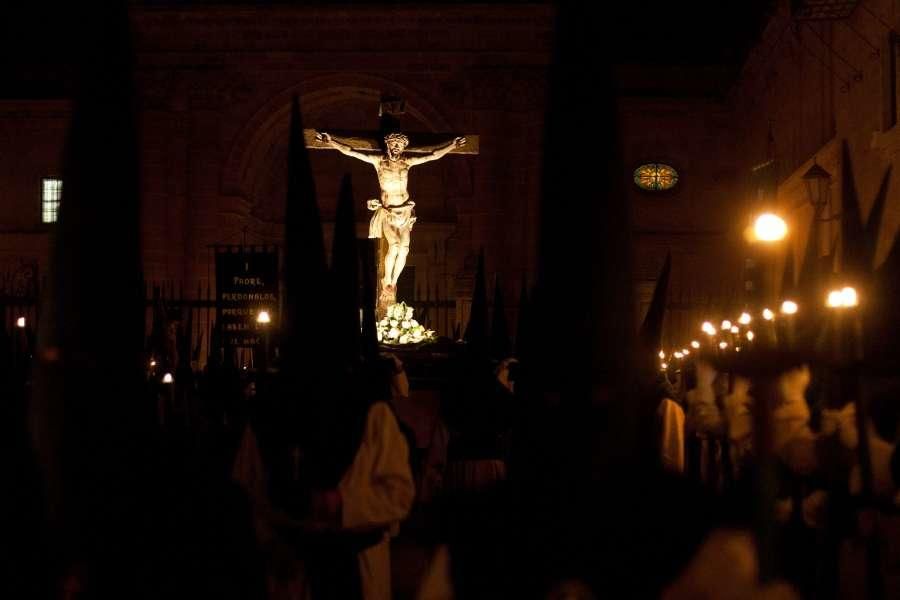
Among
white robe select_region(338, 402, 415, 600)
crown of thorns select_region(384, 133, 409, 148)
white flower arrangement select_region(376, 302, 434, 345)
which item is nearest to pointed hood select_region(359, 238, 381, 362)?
white robe select_region(338, 402, 415, 600)

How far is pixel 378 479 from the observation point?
5.99 meters

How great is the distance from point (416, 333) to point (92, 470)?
41.0 feet

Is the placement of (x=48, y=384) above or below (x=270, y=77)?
below

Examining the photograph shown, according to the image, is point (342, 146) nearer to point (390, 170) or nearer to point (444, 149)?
point (390, 170)

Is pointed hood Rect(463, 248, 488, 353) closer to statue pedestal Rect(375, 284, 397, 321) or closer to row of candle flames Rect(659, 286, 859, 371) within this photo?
row of candle flames Rect(659, 286, 859, 371)

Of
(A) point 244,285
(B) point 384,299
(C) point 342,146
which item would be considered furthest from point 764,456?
(C) point 342,146

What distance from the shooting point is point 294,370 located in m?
5.93

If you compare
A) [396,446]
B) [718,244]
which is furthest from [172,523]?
[718,244]

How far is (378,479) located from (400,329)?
11.2 metres

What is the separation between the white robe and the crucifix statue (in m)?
11.3

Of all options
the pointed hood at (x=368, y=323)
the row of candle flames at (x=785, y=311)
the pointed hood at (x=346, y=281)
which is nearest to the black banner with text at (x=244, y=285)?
the pointed hood at (x=368, y=323)

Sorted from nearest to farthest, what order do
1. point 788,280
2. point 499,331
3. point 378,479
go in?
1. point 378,479
2. point 788,280
3. point 499,331

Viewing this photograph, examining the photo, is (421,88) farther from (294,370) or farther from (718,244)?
(294,370)

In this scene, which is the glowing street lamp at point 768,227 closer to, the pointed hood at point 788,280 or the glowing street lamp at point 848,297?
the glowing street lamp at point 848,297
